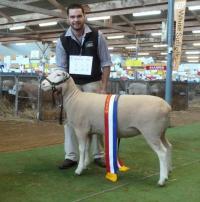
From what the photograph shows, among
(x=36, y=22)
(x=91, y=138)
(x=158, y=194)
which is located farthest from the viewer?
(x=36, y=22)

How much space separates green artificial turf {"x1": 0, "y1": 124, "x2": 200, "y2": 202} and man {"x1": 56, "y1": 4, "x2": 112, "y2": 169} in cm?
33

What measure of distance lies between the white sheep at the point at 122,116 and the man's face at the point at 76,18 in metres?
0.61

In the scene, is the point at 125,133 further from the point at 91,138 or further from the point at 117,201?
the point at 117,201

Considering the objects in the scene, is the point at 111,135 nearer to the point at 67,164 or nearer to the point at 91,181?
the point at 91,181

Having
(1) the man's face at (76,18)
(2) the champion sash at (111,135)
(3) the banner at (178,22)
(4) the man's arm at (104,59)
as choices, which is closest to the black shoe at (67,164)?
(2) the champion sash at (111,135)

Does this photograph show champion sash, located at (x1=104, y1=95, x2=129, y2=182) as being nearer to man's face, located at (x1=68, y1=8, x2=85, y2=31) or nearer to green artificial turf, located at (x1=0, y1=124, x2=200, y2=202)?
green artificial turf, located at (x1=0, y1=124, x2=200, y2=202)

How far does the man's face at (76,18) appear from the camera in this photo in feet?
16.5

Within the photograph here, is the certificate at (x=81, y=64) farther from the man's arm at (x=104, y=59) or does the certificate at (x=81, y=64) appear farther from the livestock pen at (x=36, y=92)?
the livestock pen at (x=36, y=92)

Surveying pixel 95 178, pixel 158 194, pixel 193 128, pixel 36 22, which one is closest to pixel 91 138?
pixel 95 178

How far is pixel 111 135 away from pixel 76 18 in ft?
4.93

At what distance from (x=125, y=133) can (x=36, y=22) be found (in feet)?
53.1

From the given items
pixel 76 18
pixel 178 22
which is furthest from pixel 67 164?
pixel 178 22

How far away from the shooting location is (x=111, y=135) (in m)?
4.68

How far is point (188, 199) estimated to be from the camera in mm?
4008
